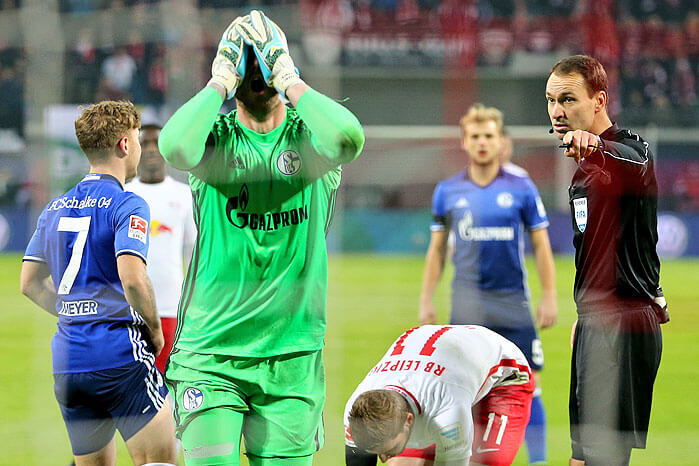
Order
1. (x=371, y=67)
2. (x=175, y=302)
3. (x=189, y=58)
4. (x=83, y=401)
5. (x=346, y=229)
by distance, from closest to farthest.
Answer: (x=83, y=401), (x=175, y=302), (x=189, y=58), (x=371, y=67), (x=346, y=229)

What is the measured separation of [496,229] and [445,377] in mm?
2022

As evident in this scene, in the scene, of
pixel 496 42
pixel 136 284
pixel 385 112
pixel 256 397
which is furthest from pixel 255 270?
pixel 385 112

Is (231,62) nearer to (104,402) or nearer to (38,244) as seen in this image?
(38,244)

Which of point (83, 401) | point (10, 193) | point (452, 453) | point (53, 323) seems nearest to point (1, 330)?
point (53, 323)

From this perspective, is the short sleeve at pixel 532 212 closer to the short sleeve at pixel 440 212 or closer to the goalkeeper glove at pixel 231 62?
the short sleeve at pixel 440 212

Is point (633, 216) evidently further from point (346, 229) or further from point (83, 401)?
point (346, 229)

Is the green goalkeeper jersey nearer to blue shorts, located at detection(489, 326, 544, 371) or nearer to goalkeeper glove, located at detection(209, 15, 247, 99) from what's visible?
goalkeeper glove, located at detection(209, 15, 247, 99)

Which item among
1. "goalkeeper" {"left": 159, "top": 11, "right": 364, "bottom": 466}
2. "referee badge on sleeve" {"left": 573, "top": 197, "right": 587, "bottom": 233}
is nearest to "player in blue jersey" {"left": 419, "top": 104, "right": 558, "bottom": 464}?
"referee badge on sleeve" {"left": 573, "top": 197, "right": 587, "bottom": 233}

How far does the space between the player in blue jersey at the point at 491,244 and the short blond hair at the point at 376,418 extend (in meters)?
2.04

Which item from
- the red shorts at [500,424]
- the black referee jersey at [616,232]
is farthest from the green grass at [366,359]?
the red shorts at [500,424]

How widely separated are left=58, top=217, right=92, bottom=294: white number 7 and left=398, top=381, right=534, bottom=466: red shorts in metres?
1.41

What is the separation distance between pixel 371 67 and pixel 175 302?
7870 millimetres

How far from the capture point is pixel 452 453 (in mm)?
2535

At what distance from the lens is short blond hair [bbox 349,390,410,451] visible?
242 centimetres
